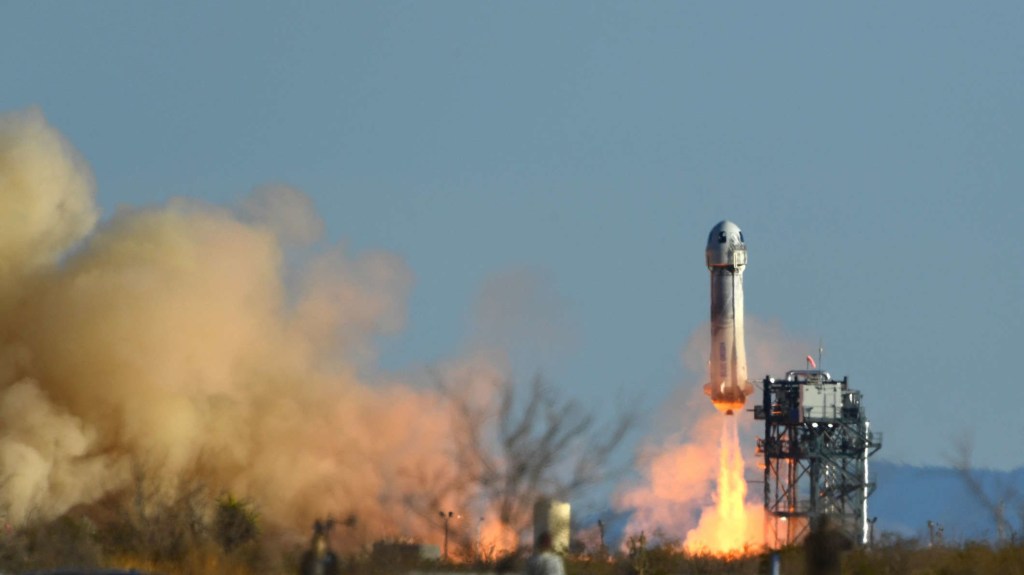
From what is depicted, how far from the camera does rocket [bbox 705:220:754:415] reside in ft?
237

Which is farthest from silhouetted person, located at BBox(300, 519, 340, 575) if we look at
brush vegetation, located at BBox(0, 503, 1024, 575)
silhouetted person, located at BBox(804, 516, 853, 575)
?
brush vegetation, located at BBox(0, 503, 1024, 575)

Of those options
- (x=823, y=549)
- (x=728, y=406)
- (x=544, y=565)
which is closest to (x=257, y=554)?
(x=544, y=565)

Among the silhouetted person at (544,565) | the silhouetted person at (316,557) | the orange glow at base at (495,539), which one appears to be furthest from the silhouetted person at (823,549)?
the orange glow at base at (495,539)

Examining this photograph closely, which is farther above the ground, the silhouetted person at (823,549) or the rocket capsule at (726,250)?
the rocket capsule at (726,250)

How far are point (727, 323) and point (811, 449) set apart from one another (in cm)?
664

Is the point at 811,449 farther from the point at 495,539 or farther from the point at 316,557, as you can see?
the point at 316,557

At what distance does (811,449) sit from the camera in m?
75.8

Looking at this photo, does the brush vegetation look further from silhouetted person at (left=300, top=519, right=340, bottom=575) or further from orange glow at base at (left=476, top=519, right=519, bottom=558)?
silhouetted person at (left=300, top=519, right=340, bottom=575)

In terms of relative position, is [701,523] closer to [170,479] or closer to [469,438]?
[170,479]

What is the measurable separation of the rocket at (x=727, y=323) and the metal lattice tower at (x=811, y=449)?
10.6 ft

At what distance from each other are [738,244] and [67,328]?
78.5 ft

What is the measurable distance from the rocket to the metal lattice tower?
3.22 metres

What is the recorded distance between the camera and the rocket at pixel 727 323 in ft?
237

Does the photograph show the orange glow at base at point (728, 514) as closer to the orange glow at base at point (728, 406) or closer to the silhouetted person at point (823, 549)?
the orange glow at base at point (728, 406)
